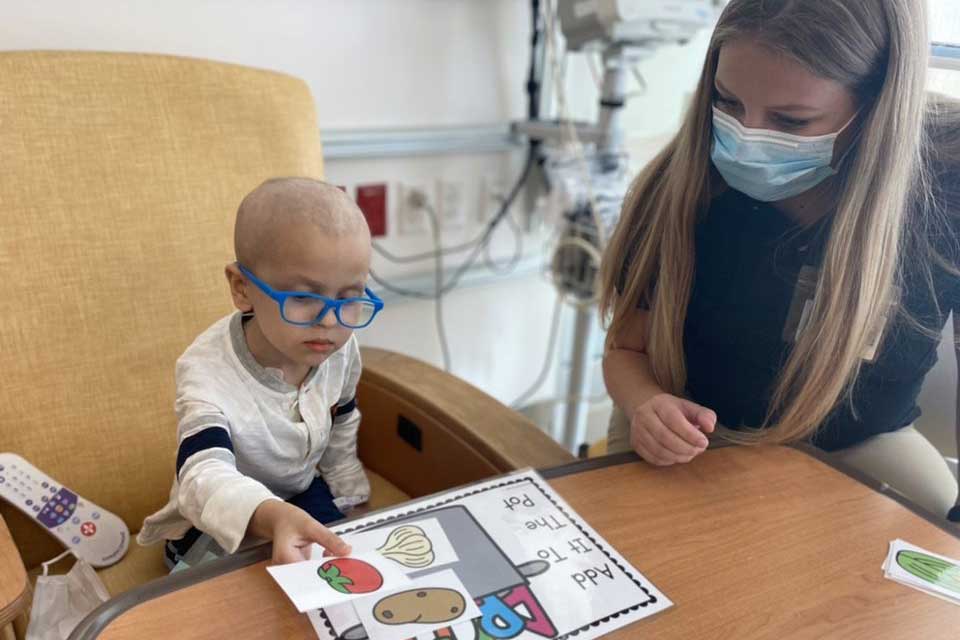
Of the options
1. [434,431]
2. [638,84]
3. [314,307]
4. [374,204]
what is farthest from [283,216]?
[638,84]

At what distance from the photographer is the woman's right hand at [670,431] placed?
834 mm

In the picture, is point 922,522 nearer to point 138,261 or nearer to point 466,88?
point 138,261

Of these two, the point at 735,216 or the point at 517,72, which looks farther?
the point at 517,72

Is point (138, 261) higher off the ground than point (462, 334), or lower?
higher

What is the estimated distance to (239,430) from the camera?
793 mm

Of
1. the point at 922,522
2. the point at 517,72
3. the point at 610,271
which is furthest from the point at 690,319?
the point at 517,72

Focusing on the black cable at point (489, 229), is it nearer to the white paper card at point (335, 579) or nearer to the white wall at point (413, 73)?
the white wall at point (413, 73)

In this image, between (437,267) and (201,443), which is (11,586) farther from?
(437,267)

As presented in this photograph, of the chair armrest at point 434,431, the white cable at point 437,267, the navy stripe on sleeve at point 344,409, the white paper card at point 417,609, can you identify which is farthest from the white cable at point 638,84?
Answer: the white paper card at point 417,609

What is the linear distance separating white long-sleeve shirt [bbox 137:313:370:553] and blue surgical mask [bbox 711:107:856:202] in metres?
0.51

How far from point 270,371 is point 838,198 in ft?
2.26

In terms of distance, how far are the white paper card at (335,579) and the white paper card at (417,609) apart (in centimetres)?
1

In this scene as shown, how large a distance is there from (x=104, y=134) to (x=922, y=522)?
1066 millimetres

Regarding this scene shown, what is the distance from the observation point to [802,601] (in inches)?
25.9
